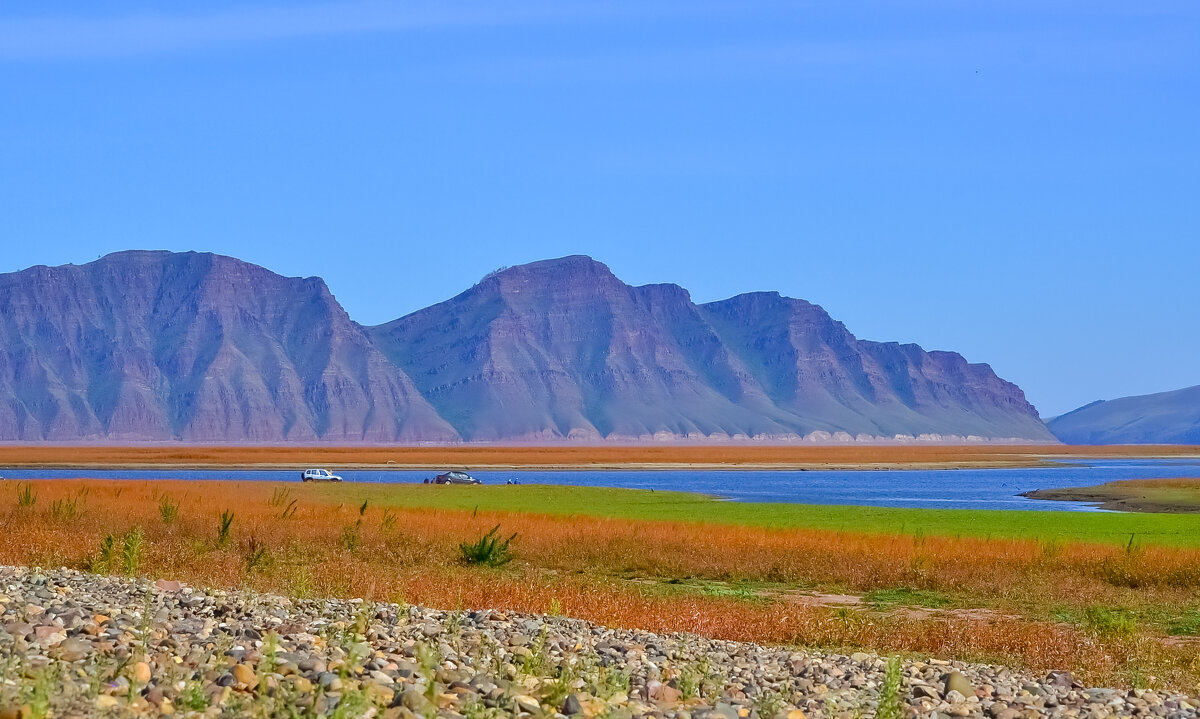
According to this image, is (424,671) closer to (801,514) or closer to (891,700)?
(891,700)

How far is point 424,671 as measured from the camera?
10.3 metres

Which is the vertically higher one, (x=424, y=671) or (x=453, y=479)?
(x=424, y=671)

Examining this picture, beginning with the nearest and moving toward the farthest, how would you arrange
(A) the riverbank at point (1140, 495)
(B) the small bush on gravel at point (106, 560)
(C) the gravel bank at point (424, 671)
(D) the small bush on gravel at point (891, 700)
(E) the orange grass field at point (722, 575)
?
(C) the gravel bank at point (424, 671) → (D) the small bush on gravel at point (891, 700) → (E) the orange grass field at point (722, 575) → (B) the small bush on gravel at point (106, 560) → (A) the riverbank at point (1140, 495)

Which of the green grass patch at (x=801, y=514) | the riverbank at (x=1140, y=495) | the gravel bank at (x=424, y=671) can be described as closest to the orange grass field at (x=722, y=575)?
the gravel bank at (x=424, y=671)

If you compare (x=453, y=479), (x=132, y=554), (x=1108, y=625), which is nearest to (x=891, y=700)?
(x=1108, y=625)

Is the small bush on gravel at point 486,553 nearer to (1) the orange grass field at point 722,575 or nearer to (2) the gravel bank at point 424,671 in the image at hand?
(1) the orange grass field at point 722,575

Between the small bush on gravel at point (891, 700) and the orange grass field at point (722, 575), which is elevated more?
the small bush on gravel at point (891, 700)

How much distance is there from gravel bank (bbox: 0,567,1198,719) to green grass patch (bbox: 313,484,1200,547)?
75.8 feet

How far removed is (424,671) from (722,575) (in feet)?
59.5

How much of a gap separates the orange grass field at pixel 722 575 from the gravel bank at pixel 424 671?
1771 mm

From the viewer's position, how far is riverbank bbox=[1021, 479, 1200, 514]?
221ft

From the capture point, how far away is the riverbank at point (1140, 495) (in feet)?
221

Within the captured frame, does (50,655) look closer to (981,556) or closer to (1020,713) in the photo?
(1020,713)

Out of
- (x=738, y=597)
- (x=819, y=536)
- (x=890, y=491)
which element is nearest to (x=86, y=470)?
(x=890, y=491)
